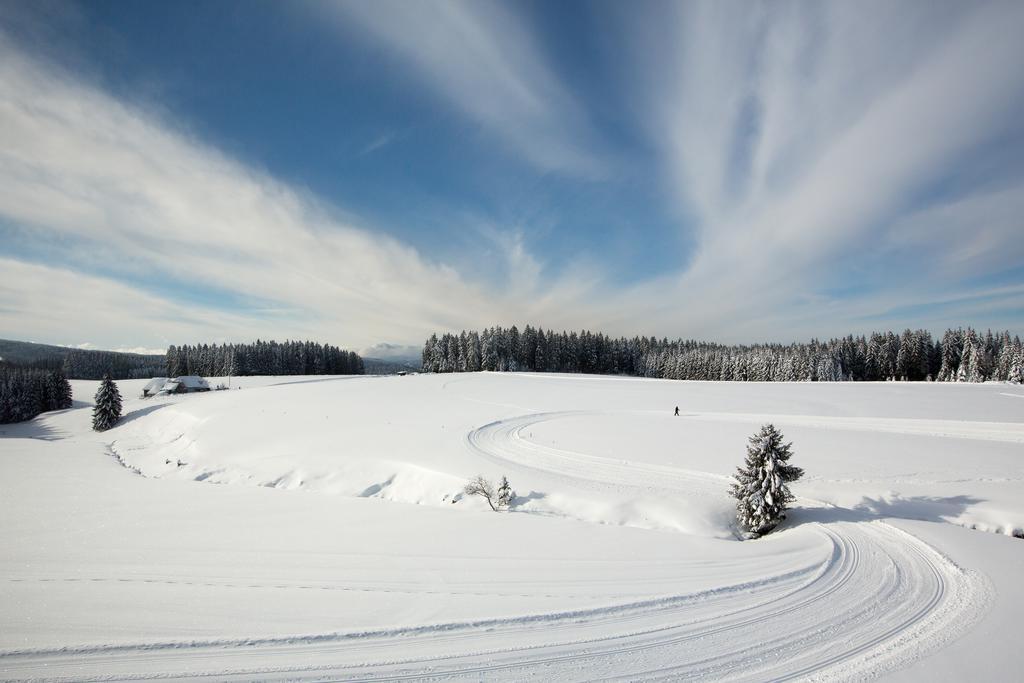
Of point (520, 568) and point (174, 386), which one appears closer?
point (520, 568)

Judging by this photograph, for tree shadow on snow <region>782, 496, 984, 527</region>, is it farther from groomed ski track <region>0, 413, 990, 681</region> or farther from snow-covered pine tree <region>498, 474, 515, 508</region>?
snow-covered pine tree <region>498, 474, 515, 508</region>

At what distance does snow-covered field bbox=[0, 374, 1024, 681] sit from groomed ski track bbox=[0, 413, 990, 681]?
40mm

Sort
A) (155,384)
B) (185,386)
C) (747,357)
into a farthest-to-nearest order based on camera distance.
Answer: (747,357)
(155,384)
(185,386)

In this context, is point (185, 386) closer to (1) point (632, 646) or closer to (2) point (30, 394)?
(2) point (30, 394)

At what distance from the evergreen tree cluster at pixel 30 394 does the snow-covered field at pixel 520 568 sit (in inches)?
2024

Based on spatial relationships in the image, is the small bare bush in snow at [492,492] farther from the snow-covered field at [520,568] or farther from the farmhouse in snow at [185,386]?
the farmhouse in snow at [185,386]

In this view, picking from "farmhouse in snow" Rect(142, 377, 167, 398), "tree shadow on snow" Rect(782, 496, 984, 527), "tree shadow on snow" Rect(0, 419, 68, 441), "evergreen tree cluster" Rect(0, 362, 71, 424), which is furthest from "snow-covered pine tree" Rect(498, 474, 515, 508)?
"evergreen tree cluster" Rect(0, 362, 71, 424)

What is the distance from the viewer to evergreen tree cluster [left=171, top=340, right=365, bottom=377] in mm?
99312

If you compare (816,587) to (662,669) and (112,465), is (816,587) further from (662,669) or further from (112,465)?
(112,465)

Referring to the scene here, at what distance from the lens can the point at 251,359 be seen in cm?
10025

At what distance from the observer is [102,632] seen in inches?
233

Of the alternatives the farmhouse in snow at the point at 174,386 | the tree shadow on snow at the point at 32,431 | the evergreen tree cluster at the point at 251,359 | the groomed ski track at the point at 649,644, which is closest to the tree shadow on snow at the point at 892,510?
the groomed ski track at the point at 649,644

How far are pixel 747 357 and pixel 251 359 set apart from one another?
124m

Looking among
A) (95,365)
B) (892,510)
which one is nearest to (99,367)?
(95,365)
